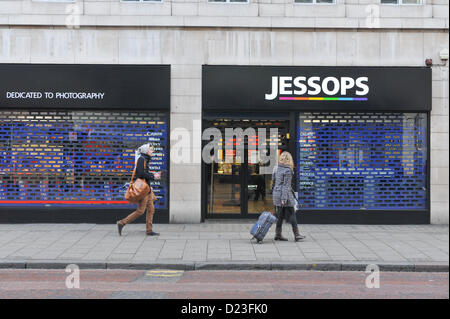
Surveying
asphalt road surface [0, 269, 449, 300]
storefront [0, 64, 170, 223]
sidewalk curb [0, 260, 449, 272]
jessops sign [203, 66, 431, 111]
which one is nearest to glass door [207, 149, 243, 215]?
storefront [0, 64, 170, 223]

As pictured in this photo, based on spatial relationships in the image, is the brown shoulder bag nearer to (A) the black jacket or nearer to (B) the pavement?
(A) the black jacket

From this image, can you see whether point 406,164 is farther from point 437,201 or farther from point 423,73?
point 423,73

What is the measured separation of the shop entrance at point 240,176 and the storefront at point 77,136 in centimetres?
126

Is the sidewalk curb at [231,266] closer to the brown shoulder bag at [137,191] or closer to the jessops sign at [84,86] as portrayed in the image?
the brown shoulder bag at [137,191]

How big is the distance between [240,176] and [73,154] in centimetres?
434

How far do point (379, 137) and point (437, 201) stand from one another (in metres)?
2.22

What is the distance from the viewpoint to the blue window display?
11859 mm

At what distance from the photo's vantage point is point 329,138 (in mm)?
12125

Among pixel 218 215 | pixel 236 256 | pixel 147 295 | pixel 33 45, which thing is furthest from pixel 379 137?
pixel 33 45

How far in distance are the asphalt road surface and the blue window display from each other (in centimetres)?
479

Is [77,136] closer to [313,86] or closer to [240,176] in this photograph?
[240,176]

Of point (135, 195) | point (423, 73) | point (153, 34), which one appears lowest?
point (135, 195)

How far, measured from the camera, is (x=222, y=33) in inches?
468

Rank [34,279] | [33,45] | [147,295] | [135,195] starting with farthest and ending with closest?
[33,45] → [135,195] → [34,279] → [147,295]
